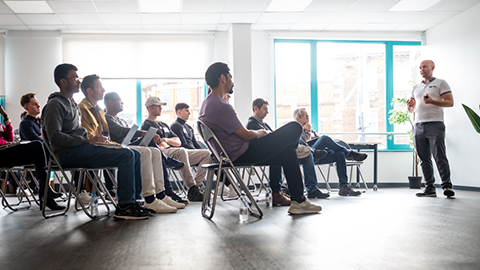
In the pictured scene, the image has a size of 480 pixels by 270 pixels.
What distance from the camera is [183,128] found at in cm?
553

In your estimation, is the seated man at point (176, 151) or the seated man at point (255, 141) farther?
the seated man at point (176, 151)

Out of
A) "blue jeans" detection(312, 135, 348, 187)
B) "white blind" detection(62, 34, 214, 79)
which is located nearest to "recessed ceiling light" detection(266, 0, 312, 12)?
"white blind" detection(62, 34, 214, 79)

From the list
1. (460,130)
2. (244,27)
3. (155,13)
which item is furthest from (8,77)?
(460,130)

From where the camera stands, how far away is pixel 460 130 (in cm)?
681

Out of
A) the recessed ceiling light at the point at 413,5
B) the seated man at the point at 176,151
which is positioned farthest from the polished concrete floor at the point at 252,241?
the recessed ceiling light at the point at 413,5

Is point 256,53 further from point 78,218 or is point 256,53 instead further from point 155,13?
point 78,218

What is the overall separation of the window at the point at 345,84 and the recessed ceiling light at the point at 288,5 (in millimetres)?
1244

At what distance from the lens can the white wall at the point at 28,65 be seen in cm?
717

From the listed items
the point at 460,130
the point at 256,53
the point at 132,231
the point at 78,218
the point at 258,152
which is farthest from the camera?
the point at 256,53

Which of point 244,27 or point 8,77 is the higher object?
point 244,27

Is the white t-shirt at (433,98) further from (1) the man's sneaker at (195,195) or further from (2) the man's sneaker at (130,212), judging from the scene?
(2) the man's sneaker at (130,212)

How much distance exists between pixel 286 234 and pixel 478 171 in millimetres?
5171

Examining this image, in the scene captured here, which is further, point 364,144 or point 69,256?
point 364,144

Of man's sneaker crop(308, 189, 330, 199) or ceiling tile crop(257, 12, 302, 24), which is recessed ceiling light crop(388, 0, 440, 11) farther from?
man's sneaker crop(308, 189, 330, 199)
